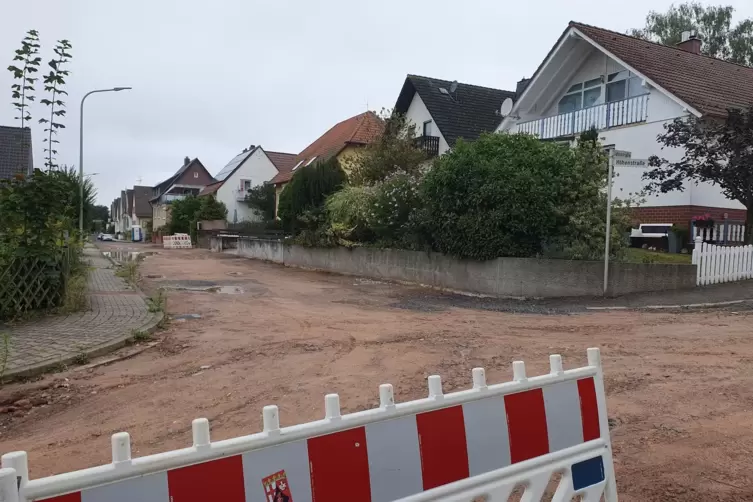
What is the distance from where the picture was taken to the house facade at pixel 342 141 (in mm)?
Result: 34791

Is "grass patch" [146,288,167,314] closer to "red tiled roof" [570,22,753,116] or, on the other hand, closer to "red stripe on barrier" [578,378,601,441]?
"red stripe on barrier" [578,378,601,441]

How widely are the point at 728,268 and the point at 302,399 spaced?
→ 12365 mm

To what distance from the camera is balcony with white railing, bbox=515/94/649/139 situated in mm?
20297

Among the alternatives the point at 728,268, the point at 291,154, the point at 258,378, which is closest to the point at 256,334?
the point at 258,378

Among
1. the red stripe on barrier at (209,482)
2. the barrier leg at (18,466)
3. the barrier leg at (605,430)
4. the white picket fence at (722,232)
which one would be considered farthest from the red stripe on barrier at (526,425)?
the white picket fence at (722,232)

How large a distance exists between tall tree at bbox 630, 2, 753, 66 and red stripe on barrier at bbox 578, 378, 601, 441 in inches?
1628

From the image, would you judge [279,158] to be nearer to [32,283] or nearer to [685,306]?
[32,283]

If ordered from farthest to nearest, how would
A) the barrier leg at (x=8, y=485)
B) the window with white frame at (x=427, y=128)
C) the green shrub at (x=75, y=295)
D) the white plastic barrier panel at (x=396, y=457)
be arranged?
the window with white frame at (x=427, y=128), the green shrub at (x=75, y=295), the white plastic barrier panel at (x=396, y=457), the barrier leg at (x=8, y=485)

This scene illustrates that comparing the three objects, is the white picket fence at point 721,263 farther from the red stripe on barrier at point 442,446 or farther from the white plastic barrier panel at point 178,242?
the white plastic barrier panel at point 178,242

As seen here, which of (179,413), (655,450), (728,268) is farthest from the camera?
(728,268)

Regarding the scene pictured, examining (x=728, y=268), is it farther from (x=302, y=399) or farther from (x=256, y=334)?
(x=302, y=399)

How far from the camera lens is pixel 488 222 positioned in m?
14.5

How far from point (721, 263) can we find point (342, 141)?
26562mm

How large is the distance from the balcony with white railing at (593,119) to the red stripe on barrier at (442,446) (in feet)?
56.2
